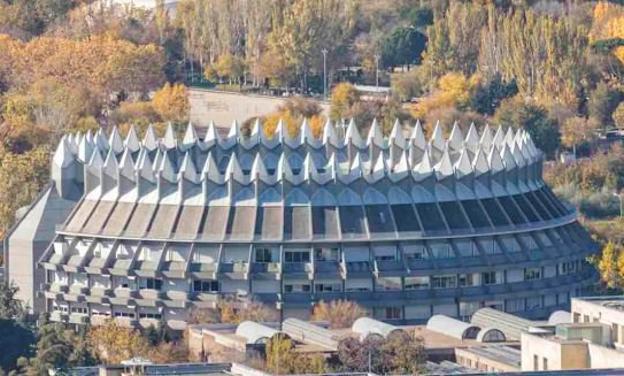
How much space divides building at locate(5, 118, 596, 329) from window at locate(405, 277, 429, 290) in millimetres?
28

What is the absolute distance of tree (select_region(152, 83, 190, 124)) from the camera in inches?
6703

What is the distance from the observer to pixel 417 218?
122375 millimetres

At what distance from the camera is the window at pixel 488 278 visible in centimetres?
12244

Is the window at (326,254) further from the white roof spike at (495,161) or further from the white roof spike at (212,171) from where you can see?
the white roof spike at (495,161)

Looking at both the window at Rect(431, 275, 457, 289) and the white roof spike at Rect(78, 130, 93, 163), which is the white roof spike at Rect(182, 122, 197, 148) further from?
the window at Rect(431, 275, 457, 289)

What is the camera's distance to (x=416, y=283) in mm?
121438

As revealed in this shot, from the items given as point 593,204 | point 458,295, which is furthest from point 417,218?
point 593,204

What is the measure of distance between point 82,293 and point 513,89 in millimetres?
54965

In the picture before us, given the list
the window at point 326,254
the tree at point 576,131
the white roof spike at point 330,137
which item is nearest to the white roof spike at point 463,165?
the window at point 326,254

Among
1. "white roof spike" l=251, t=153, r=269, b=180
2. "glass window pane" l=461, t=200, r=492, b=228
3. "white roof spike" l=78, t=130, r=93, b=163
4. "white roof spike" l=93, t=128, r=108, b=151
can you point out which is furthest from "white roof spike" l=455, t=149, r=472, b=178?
"white roof spike" l=93, t=128, r=108, b=151

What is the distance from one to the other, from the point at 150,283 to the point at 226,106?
55161mm

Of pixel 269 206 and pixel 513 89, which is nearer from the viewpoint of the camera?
pixel 269 206

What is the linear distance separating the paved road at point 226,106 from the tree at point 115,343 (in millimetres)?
58408

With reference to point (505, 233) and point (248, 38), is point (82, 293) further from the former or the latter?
point (248, 38)
